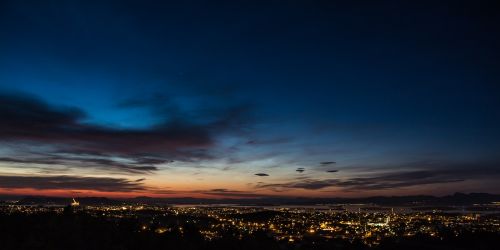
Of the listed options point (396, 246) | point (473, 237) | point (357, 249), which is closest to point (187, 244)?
point (357, 249)

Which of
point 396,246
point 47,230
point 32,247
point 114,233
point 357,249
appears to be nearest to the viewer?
point 32,247

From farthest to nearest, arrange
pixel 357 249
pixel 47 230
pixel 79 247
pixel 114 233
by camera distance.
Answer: pixel 357 249 < pixel 114 233 < pixel 47 230 < pixel 79 247

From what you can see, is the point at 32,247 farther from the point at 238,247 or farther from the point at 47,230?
the point at 238,247

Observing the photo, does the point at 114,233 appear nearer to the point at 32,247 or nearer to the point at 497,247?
the point at 32,247

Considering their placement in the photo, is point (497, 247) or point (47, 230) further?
point (497, 247)

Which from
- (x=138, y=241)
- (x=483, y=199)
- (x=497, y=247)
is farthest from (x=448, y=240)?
(x=483, y=199)

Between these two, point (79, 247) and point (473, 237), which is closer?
point (79, 247)

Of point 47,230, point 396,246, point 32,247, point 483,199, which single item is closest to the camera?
point 32,247

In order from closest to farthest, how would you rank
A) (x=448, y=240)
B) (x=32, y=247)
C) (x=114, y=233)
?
(x=32, y=247) → (x=114, y=233) → (x=448, y=240)
